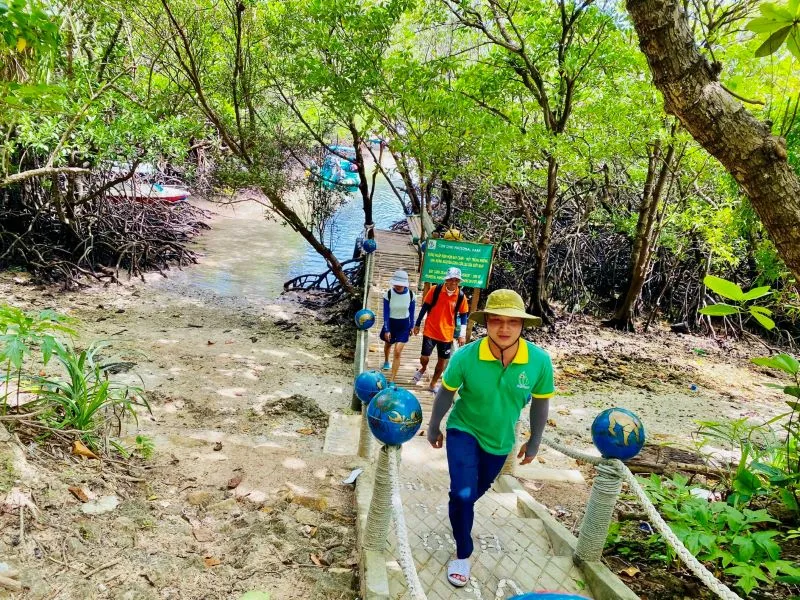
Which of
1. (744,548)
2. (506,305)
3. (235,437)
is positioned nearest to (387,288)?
(235,437)

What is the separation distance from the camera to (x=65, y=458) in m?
3.00

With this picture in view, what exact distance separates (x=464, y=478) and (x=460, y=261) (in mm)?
4016

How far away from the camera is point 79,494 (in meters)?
2.76

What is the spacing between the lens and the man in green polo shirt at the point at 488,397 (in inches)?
95.8

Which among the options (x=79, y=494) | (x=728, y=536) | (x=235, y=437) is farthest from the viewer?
(x=235, y=437)

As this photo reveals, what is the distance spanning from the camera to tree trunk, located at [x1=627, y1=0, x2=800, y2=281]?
213 centimetres

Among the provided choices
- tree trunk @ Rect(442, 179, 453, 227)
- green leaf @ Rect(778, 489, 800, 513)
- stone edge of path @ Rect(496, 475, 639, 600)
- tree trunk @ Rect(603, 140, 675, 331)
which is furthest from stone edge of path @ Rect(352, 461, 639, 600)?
tree trunk @ Rect(442, 179, 453, 227)

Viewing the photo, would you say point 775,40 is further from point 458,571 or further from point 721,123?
point 458,571

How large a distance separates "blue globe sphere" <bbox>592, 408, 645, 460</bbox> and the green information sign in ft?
12.6

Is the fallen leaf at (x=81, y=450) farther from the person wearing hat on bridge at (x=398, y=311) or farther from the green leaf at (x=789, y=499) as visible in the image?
the green leaf at (x=789, y=499)

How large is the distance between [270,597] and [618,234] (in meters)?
12.4

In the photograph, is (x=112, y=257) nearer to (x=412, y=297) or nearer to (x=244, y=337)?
(x=244, y=337)

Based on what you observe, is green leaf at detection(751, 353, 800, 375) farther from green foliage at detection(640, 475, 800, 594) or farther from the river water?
the river water

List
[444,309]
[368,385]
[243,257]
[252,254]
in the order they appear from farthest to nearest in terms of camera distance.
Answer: [252,254], [243,257], [444,309], [368,385]
